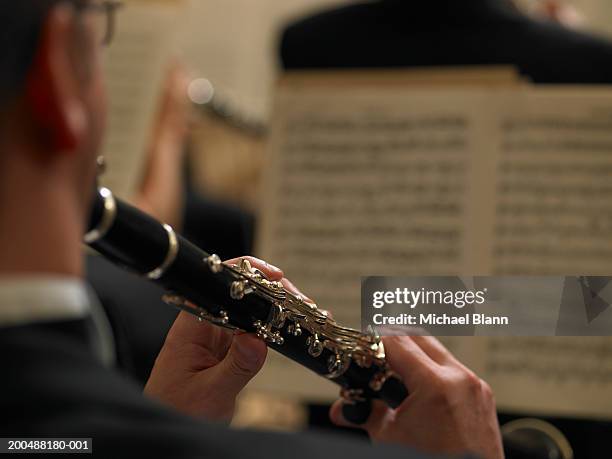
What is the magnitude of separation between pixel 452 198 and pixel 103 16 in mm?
778

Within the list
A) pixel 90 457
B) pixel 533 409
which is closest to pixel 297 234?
pixel 533 409

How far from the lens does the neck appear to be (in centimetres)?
47

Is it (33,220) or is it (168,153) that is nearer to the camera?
(33,220)

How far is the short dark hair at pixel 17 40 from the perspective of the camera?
467 millimetres

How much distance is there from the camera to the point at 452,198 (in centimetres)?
129

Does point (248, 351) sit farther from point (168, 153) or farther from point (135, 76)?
point (168, 153)

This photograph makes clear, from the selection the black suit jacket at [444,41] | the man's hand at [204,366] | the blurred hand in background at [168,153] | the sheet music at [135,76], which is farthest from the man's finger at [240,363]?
the blurred hand in background at [168,153]

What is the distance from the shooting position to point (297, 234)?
4.44ft

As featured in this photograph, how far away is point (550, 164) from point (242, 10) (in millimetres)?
2329

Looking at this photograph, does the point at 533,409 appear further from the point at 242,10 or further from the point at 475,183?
the point at 242,10

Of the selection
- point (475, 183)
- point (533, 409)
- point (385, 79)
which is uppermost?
point (385, 79)

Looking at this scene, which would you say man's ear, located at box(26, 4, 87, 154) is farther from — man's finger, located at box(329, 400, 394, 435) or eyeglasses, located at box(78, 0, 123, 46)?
man's finger, located at box(329, 400, 394, 435)

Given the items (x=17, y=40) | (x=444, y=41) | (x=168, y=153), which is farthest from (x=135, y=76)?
(x=17, y=40)

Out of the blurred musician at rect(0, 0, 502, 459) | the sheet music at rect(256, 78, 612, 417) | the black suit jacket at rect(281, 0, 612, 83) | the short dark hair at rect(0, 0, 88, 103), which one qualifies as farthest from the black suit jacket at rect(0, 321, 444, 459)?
the black suit jacket at rect(281, 0, 612, 83)
